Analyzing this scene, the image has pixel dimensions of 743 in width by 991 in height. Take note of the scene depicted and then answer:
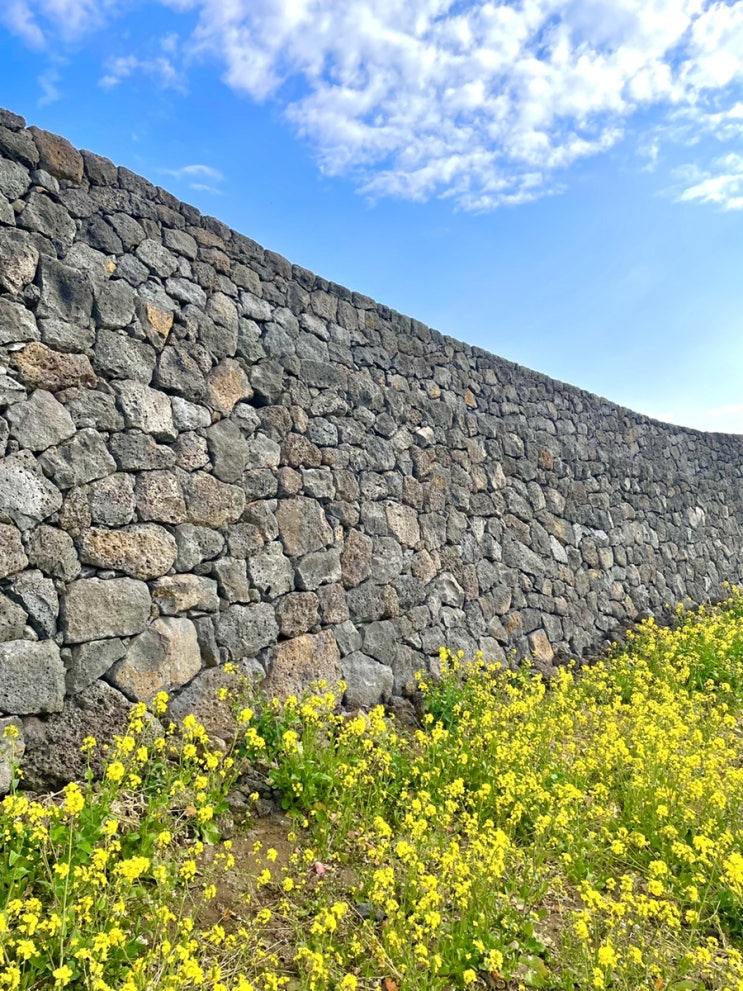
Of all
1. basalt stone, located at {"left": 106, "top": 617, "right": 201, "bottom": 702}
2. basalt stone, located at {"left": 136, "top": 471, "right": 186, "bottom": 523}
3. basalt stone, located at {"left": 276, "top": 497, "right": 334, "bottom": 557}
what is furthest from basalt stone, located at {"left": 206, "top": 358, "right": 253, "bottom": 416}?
basalt stone, located at {"left": 106, "top": 617, "right": 201, "bottom": 702}

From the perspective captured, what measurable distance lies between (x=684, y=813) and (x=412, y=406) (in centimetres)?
345

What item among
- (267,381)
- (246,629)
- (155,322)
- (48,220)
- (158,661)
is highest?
(48,220)

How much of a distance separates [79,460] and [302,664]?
6.00 feet

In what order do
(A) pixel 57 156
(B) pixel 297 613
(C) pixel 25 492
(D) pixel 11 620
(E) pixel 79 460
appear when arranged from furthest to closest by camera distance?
(B) pixel 297 613 < (A) pixel 57 156 < (E) pixel 79 460 < (C) pixel 25 492 < (D) pixel 11 620

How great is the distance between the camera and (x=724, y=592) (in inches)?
356

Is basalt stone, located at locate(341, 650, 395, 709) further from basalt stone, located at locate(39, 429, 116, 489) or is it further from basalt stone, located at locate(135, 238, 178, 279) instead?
basalt stone, located at locate(135, 238, 178, 279)

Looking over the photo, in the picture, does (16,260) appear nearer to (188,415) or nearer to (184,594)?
(188,415)

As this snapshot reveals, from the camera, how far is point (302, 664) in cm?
398

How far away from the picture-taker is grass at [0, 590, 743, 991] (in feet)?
6.95

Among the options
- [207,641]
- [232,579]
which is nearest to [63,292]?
[232,579]

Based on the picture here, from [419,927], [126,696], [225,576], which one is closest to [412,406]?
[225,576]

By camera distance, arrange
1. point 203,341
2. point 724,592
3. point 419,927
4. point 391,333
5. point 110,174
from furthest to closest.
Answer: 1. point 724,592
2. point 391,333
3. point 203,341
4. point 110,174
5. point 419,927

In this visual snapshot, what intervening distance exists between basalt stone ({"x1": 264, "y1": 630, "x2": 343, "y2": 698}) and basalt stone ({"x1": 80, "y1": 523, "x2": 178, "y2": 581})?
932 millimetres

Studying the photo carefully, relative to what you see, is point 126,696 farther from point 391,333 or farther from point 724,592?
point 724,592
